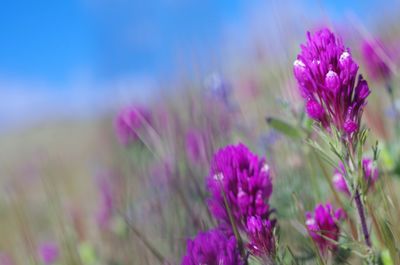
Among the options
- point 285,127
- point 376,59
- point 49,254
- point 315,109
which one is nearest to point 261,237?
point 315,109

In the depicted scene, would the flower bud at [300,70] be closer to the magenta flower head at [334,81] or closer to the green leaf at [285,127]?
the magenta flower head at [334,81]

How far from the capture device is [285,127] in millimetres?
1670

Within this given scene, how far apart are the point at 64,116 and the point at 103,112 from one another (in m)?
18.6

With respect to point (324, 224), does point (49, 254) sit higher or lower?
lower

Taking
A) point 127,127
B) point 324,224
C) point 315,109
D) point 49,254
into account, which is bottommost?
point 49,254

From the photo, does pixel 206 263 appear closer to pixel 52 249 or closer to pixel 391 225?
pixel 391 225

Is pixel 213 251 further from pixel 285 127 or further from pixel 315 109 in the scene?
pixel 285 127

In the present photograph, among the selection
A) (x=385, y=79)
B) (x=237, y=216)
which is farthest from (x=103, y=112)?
(x=237, y=216)

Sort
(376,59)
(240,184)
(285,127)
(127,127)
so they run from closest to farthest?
(240,184) < (285,127) < (376,59) < (127,127)

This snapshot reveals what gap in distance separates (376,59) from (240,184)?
1175mm

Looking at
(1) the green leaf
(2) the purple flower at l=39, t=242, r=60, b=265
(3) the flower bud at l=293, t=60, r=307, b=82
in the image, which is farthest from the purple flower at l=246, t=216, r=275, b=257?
(2) the purple flower at l=39, t=242, r=60, b=265

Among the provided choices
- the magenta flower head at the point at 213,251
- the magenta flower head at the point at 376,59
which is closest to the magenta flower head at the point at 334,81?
the magenta flower head at the point at 213,251

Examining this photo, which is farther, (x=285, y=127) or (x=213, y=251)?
(x=285, y=127)

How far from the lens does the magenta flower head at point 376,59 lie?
1925 millimetres
